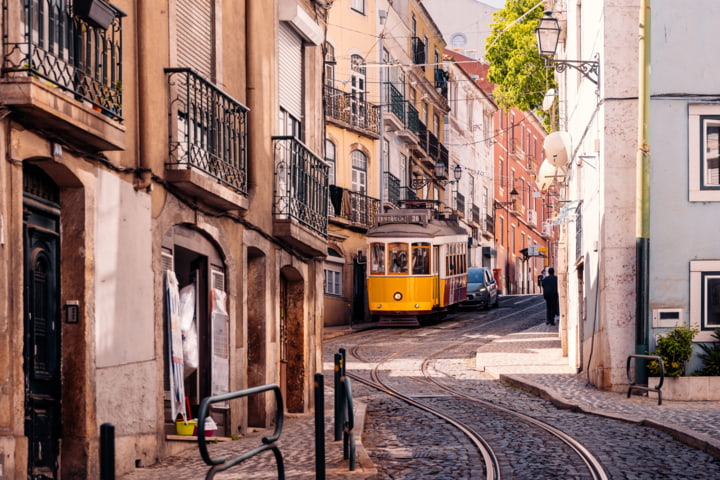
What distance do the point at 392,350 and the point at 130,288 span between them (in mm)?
18254

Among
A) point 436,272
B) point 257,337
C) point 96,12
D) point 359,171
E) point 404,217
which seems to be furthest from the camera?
point 359,171

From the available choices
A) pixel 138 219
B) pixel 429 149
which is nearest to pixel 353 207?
pixel 429 149

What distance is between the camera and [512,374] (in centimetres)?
2238

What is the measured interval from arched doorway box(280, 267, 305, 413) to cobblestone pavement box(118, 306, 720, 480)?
1.74 ft

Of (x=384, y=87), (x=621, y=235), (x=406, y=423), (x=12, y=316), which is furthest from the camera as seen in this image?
(x=384, y=87)

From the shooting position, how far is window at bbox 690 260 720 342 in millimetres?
18605

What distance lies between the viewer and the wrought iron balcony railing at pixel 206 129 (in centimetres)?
1204

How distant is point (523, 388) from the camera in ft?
68.5

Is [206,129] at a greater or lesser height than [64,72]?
lesser

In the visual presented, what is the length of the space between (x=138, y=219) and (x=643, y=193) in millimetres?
9534

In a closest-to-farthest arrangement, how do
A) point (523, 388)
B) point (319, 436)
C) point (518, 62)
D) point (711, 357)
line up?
point (319, 436) < point (711, 357) < point (523, 388) < point (518, 62)

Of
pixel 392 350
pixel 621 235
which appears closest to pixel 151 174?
pixel 621 235

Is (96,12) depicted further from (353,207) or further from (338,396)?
(353,207)

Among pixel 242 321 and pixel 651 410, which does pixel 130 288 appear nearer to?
pixel 242 321
